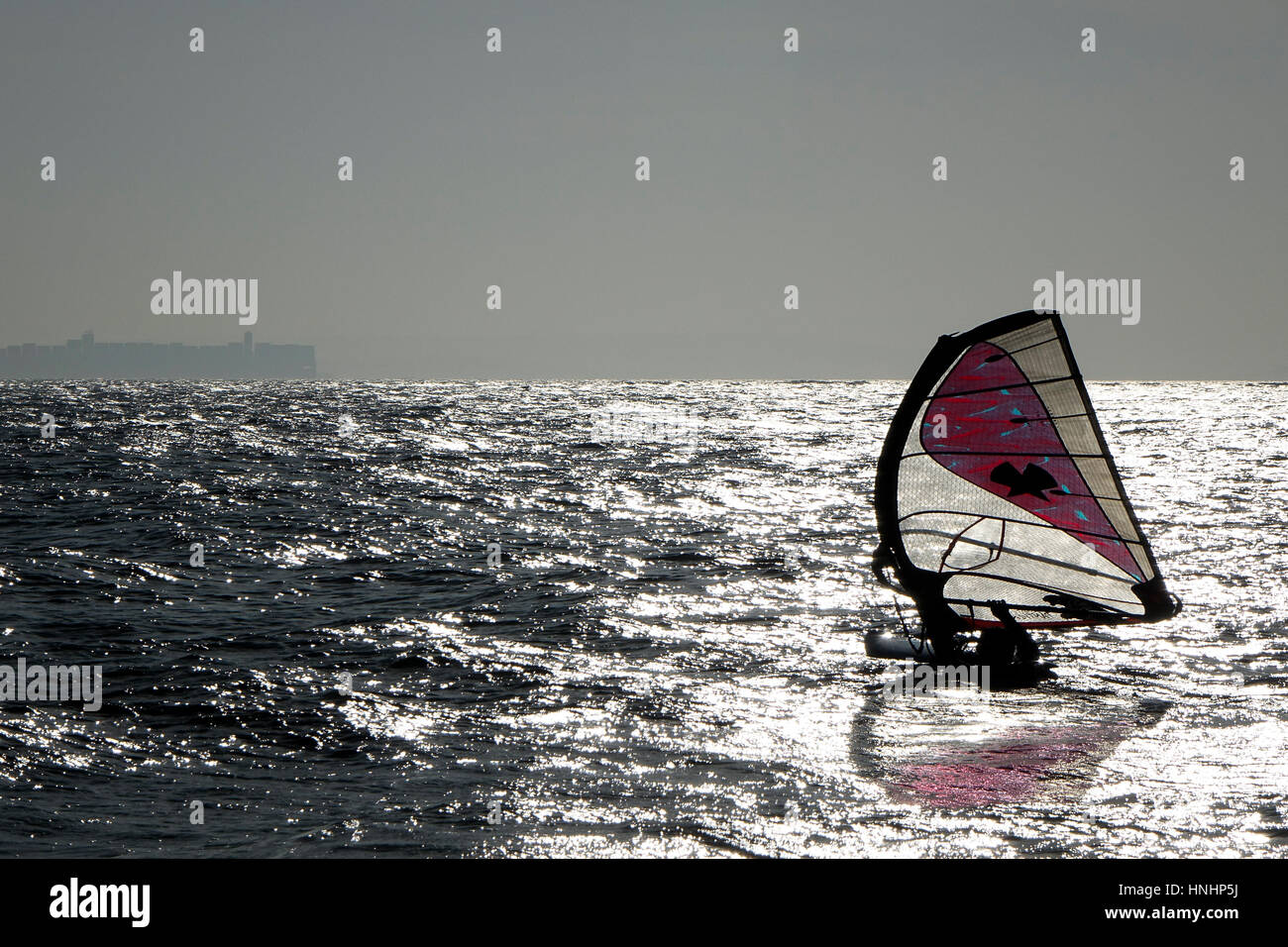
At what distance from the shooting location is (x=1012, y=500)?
50.2 ft

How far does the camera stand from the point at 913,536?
15133 millimetres

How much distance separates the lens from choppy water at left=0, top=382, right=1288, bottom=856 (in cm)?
935

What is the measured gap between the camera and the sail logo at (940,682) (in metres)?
13.8

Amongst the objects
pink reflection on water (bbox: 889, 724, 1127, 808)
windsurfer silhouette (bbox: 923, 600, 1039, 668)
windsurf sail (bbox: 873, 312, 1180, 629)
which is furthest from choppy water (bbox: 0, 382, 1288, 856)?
windsurf sail (bbox: 873, 312, 1180, 629)

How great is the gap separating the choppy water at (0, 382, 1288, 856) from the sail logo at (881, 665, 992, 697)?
0.33 metres

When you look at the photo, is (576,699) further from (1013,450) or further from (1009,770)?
(1013,450)

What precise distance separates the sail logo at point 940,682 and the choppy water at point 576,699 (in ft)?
1.07

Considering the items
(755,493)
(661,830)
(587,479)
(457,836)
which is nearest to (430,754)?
(457,836)
